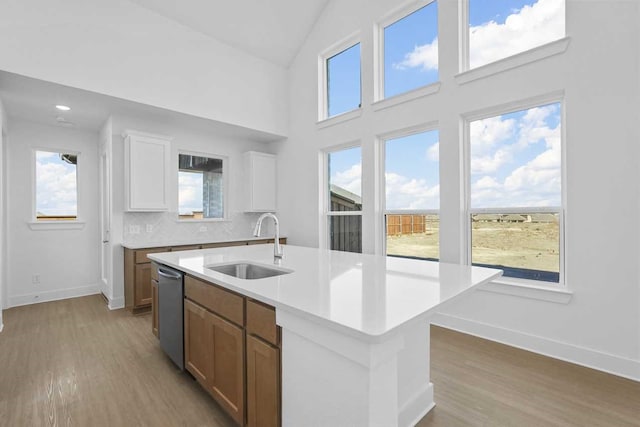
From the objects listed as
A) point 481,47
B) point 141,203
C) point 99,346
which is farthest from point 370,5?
point 99,346

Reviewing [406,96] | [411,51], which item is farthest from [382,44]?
[406,96]

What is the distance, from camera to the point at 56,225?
4.48 meters

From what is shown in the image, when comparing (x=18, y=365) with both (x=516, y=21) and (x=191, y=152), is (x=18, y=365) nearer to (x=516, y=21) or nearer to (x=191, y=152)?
(x=191, y=152)

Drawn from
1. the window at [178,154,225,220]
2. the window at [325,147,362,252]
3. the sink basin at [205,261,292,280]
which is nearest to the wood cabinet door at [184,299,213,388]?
the sink basin at [205,261,292,280]

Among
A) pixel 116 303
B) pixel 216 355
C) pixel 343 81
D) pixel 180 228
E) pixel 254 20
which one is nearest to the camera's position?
pixel 216 355

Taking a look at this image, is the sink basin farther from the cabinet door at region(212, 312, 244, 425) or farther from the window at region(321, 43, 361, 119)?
the window at region(321, 43, 361, 119)

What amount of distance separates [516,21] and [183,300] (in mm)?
3771

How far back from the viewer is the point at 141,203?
4.07 meters

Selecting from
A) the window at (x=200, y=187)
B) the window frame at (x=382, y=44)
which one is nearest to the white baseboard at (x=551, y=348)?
the window frame at (x=382, y=44)

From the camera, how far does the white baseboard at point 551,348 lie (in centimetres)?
229

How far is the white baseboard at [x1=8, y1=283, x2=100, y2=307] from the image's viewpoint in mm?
4152

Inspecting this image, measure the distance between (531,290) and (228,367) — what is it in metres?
2.60

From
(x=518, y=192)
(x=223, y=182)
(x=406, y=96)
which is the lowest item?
(x=518, y=192)

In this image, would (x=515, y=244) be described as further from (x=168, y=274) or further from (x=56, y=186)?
(x=56, y=186)
